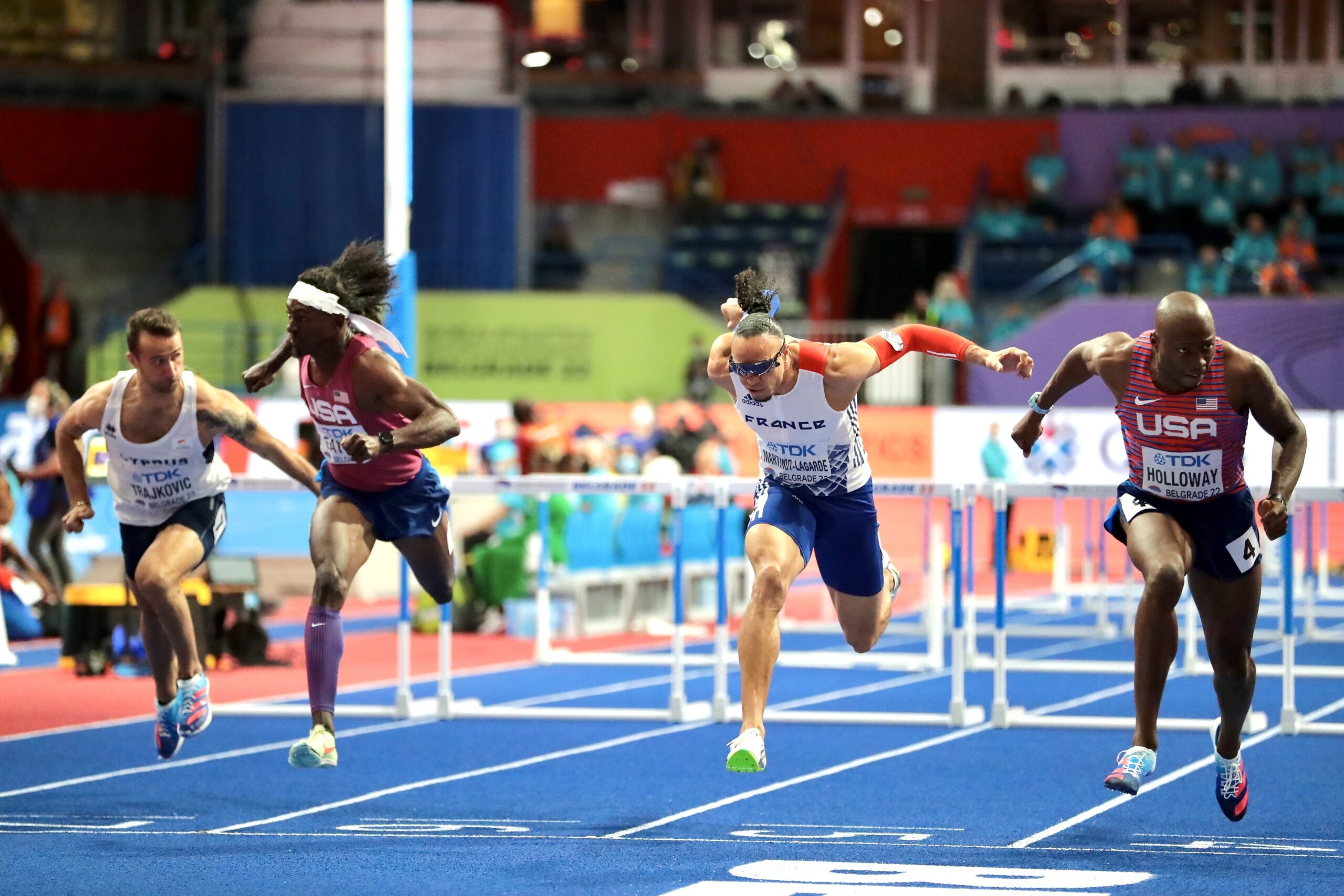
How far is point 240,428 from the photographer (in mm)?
8625

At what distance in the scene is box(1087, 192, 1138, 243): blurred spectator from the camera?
97.2ft

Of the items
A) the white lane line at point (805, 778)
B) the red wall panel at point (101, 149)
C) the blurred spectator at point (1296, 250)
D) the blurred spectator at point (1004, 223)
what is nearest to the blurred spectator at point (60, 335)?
the red wall panel at point (101, 149)

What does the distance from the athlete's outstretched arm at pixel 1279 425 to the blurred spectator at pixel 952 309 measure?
1978 centimetres

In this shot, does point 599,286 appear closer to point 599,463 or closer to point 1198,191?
point 1198,191

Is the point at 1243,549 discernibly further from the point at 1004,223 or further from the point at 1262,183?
the point at 1262,183

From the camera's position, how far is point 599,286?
31.5 metres

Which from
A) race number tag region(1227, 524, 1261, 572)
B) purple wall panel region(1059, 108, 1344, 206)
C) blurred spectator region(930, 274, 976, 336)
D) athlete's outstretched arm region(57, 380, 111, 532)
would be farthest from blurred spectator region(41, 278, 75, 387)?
race number tag region(1227, 524, 1261, 572)

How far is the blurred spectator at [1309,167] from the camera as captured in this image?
30.3 metres

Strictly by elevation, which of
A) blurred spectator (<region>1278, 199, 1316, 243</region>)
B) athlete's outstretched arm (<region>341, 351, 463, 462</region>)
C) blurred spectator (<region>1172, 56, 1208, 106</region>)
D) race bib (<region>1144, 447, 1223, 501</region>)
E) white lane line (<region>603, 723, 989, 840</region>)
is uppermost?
blurred spectator (<region>1172, 56, 1208, 106</region>)

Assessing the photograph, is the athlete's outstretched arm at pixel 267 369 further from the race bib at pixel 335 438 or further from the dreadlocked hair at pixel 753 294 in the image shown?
the dreadlocked hair at pixel 753 294

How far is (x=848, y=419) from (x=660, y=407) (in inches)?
692

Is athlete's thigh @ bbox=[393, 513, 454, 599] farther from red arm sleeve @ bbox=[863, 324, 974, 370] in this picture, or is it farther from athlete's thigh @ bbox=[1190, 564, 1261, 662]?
athlete's thigh @ bbox=[1190, 564, 1261, 662]

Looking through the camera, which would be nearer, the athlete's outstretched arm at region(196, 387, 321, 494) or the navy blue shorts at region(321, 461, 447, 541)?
the navy blue shorts at region(321, 461, 447, 541)

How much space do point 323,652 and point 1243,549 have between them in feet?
12.2
